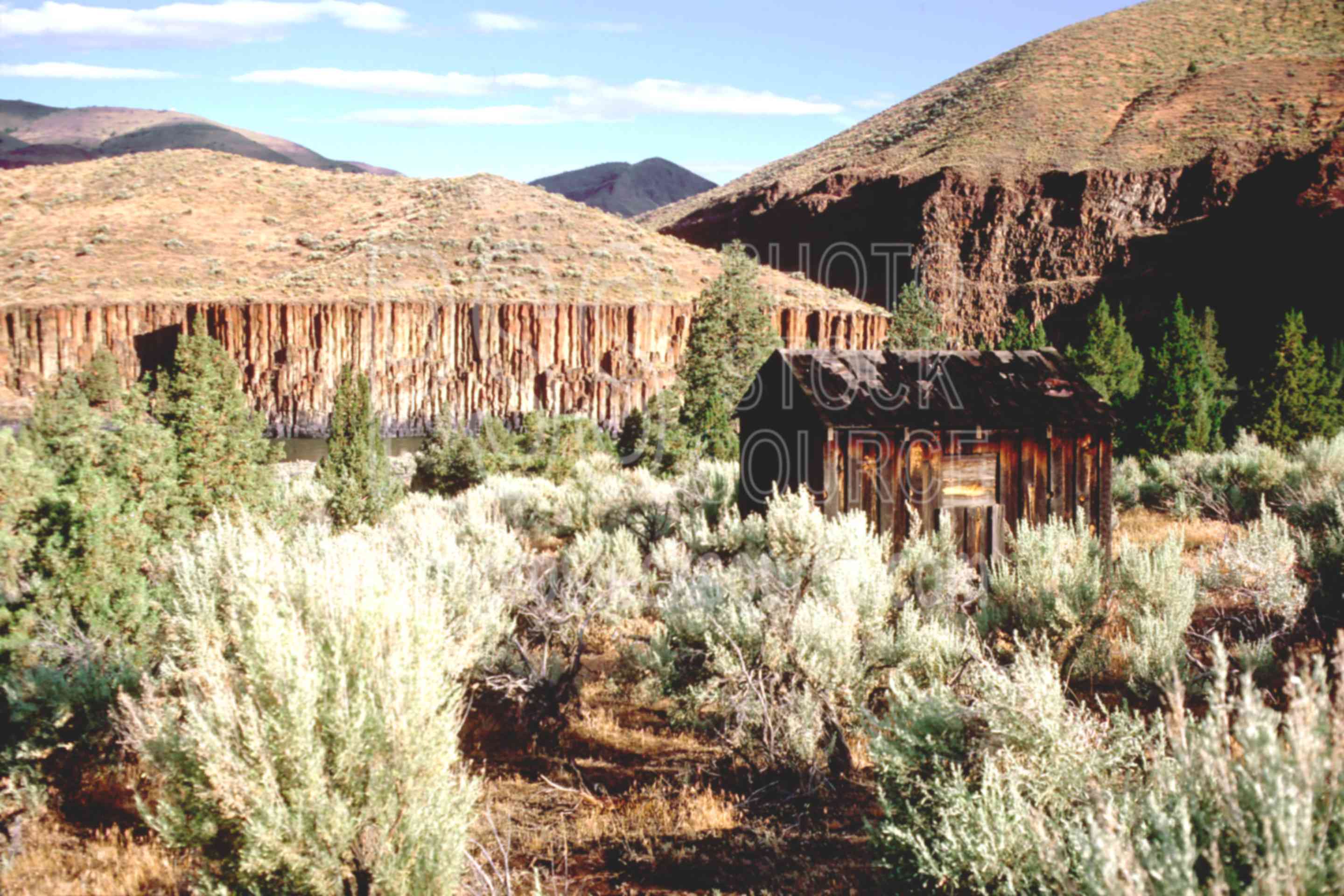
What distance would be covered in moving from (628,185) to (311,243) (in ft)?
463

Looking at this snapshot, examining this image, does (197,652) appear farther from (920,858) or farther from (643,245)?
(643,245)

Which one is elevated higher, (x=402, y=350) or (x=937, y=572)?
(x=402, y=350)

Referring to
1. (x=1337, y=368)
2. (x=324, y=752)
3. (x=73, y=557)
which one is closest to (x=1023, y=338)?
(x=1337, y=368)

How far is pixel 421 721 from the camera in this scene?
3.88 metres

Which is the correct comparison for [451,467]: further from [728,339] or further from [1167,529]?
[1167,529]

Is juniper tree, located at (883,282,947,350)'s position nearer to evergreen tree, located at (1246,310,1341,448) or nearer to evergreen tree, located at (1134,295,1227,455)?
evergreen tree, located at (1134,295,1227,455)

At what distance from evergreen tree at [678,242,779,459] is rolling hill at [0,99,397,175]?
386 ft

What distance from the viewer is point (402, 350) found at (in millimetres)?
43625

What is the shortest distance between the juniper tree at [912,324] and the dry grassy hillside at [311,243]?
397 inches

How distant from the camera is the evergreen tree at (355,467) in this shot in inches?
598

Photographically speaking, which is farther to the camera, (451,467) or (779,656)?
(451,467)

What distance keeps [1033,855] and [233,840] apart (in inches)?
133

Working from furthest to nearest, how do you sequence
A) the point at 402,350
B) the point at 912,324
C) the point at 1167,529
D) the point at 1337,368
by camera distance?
the point at 402,350, the point at 912,324, the point at 1337,368, the point at 1167,529

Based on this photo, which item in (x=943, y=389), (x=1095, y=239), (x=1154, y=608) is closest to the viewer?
(x=1154, y=608)
